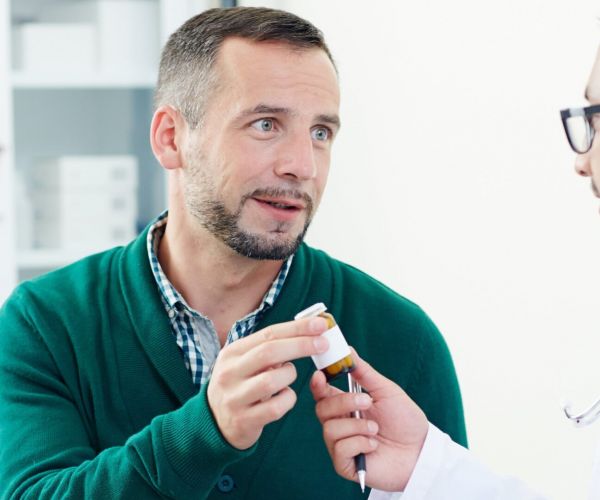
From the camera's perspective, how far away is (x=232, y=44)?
1.64m

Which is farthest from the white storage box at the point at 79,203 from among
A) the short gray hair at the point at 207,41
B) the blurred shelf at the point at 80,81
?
the short gray hair at the point at 207,41

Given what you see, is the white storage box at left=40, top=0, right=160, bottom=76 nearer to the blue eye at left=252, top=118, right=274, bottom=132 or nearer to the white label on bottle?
the blue eye at left=252, top=118, right=274, bottom=132

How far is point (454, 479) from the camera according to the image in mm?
1461

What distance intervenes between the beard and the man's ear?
3.7 inches

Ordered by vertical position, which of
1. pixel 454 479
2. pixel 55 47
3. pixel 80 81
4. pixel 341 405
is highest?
pixel 55 47

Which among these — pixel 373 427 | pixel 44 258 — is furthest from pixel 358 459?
pixel 44 258

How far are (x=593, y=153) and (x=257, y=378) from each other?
21.0 inches

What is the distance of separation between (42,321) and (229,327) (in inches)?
11.5

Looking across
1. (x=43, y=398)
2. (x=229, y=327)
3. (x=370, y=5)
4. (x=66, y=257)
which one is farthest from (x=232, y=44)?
(x=66, y=257)

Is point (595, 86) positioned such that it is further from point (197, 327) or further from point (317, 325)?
point (197, 327)

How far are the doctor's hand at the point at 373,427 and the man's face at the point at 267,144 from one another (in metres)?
0.27

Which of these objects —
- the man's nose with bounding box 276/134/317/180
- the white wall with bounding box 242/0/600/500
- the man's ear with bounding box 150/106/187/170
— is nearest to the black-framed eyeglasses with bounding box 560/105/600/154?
the man's nose with bounding box 276/134/317/180

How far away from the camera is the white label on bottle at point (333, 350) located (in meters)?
1.27

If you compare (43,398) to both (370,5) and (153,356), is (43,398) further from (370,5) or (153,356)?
(370,5)
